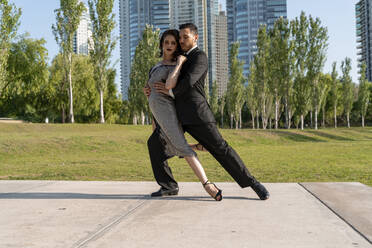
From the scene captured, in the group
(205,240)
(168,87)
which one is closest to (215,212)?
(205,240)

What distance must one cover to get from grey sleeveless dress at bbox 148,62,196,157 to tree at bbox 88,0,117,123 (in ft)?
88.4

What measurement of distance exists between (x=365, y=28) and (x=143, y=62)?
3865 inches

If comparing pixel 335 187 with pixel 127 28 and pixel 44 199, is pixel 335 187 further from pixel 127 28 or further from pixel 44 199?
pixel 127 28

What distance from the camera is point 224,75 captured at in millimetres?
131000

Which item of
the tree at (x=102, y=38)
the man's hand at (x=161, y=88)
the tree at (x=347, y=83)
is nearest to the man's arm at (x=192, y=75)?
the man's hand at (x=161, y=88)

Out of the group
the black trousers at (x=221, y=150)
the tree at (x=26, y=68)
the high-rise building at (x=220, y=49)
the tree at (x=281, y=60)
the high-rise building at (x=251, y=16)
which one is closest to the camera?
the black trousers at (x=221, y=150)

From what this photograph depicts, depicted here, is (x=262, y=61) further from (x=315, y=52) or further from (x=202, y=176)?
(x=202, y=176)

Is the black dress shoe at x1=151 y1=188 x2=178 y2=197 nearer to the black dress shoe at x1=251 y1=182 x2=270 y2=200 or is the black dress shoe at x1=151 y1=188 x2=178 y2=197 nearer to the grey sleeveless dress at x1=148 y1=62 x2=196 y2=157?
the grey sleeveless dress at x1=148 y1=62 x2=196 y2=157

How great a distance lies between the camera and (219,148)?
318 cm

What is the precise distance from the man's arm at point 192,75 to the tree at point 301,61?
34.5m

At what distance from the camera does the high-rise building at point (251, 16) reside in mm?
127438

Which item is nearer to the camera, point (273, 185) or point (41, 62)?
point (273, 185)

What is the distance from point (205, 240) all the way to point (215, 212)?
28.9 inches

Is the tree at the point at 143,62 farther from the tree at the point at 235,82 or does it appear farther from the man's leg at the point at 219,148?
the man's leg at the point at 219,148
